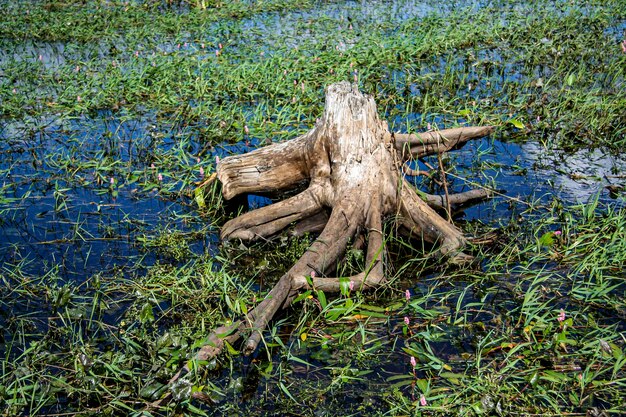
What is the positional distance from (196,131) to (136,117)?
41.1 inches

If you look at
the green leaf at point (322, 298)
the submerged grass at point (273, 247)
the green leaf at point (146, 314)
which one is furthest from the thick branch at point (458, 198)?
the green leaf at point (146, 314)

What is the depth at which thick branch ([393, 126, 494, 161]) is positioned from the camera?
672 centimetres

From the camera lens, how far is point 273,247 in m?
6.47

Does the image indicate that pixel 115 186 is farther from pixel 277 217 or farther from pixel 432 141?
pixel 432 141

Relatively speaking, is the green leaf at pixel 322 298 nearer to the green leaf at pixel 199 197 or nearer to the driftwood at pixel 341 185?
the driftwood at pixel 341 185

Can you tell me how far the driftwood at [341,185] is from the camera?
6105 mm

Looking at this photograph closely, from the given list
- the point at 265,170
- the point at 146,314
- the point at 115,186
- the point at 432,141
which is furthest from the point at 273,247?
the point at 115,186

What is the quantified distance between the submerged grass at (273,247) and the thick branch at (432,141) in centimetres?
77

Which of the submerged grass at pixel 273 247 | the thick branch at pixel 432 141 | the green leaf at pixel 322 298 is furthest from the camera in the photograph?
the thick branch at pixel 432 141

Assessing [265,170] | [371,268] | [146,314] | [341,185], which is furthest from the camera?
[265,170]

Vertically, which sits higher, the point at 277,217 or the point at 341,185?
the point at 341,185

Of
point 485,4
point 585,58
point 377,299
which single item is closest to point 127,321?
point 377,299

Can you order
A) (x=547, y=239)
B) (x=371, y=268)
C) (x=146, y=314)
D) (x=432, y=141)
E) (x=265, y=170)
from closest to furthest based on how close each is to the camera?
1. (x=146, y=314)
2. (x=371, y=268)
3. (x=547, y=239)
4. (x=265, y=170)
5. (x=432, y=141)

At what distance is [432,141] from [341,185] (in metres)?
1.12
